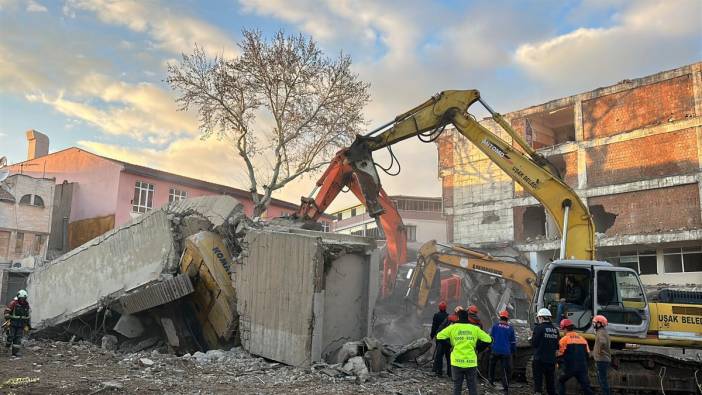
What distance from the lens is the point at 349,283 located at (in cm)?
1027

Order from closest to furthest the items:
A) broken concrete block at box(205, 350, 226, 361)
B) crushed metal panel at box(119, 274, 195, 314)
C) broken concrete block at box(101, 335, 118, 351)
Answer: broken concrete block at box(205, 350, 226, 361)
crushed metal panel at box(119, 274, 195, 314)
broken concrete block at box(101, 335, 118, 351)

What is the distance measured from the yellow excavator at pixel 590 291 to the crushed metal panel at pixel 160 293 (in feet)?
21.8

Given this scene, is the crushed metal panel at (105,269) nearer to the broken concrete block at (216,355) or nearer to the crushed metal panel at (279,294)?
the broken concrete block at (216,355)

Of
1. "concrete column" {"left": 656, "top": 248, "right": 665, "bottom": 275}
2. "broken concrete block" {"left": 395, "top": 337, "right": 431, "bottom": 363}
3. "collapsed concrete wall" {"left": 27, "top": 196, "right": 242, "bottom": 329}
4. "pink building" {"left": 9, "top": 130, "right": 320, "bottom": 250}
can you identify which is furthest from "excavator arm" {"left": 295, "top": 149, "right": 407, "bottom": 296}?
"concrete column" {"left": 656, "top": 248, "right": 665, "bottom": 275}

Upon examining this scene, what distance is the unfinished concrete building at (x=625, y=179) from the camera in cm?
2527

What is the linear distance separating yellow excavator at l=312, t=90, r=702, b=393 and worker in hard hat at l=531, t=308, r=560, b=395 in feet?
4.01

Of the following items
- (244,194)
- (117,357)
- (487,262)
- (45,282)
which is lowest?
(117,357)

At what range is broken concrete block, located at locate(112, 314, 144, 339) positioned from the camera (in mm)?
11995

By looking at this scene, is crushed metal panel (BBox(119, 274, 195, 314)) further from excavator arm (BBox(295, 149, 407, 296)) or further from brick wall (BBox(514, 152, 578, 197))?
Result: brick wall (BBox(514, 152, 578, 197))

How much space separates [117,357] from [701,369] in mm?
10417

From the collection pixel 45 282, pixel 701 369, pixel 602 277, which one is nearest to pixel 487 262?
pixel 602 277

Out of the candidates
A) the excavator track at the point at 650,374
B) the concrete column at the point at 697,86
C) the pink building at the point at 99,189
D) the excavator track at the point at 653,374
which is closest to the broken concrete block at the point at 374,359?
the excavator track at the point at 650,374

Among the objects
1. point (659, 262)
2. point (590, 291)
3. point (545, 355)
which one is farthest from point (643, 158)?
point (545, 355)

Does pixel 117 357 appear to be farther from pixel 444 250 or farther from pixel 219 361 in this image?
pixel 444 250
